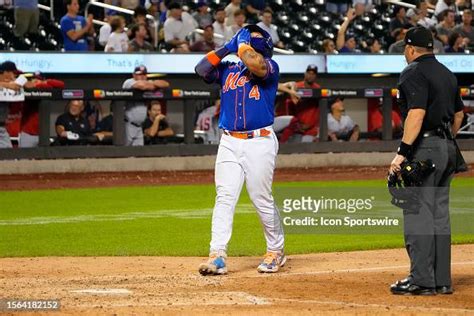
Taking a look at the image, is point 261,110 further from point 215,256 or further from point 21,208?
point 21,208

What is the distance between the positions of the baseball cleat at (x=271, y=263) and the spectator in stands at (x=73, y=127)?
10.2 m

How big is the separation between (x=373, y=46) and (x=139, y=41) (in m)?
5.67

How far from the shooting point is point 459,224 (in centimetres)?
1290

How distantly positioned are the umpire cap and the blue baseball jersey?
1359 mm

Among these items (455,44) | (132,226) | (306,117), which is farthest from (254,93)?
(455,44)

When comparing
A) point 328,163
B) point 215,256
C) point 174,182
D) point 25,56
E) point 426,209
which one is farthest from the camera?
point 328,163

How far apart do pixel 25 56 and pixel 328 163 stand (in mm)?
5785

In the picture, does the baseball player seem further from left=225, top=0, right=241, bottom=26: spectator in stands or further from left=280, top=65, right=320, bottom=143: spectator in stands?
left=225, top=0, right=241, bottom=26: spectator in stands

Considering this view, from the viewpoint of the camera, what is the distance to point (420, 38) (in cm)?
806

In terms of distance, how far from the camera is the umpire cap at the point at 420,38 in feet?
26.4

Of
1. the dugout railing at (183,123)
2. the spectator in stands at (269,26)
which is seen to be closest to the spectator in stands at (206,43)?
the spectator in stands at (269,26)

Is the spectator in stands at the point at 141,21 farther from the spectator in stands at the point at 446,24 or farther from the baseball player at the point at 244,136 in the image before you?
the baseball player at the point at 244,136

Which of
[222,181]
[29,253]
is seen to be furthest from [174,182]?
[222,181]

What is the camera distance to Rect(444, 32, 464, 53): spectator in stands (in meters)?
23.8
